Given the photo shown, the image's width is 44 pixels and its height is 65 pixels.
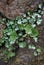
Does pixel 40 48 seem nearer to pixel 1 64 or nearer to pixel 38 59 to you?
pixel 38 59

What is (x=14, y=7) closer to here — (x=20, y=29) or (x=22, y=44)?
(x=20, y=29)

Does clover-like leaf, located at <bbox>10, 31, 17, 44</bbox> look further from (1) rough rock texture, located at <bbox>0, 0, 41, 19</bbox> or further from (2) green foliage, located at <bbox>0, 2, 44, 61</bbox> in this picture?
(1) rough rock texture, located at <bbox>0, 0, 41, 19</bbox>

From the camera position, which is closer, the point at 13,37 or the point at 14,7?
the point at 13,37

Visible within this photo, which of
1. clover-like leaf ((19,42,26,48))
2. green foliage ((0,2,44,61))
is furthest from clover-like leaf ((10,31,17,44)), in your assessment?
clover-like leaf ((19,42,26,48))

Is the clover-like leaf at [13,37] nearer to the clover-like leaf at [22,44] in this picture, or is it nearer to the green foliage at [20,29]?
the green foliage at [20,29]

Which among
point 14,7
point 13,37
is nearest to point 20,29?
point 13,37

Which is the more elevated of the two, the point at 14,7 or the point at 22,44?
the point at 14,7

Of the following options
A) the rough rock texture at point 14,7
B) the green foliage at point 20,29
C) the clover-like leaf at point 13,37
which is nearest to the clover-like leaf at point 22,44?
the green foliage at point 20,29
